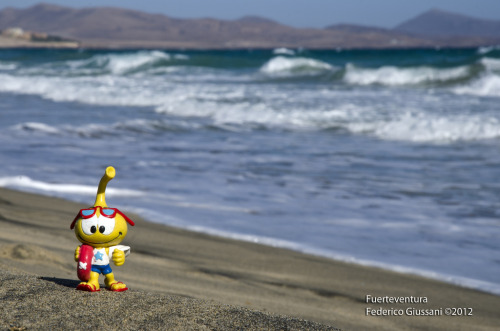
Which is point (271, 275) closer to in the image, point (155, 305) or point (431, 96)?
point (155, 305)

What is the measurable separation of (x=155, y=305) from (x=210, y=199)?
4.10 meters

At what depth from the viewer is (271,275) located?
4344 millimetres

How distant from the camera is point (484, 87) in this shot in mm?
21625

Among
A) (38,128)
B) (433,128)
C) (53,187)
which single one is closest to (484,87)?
(433,128)

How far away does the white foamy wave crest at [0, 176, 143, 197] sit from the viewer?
685cm

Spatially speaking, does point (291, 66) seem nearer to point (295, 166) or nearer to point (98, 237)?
point (295, 166)

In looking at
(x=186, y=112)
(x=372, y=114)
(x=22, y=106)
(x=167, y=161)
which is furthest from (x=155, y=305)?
(x=22, y=106)

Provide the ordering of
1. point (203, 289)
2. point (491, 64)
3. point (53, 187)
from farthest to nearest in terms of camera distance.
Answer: point (491, 64) → point (53, 187) → point (203, 289)

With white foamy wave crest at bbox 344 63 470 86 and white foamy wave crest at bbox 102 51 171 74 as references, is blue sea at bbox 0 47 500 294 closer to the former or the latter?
white foamy wave crest at bbox 344 63 470 86

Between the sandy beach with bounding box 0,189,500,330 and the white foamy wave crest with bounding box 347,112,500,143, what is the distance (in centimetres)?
759

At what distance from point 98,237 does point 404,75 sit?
24.9 m

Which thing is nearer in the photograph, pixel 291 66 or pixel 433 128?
pixel 433 128

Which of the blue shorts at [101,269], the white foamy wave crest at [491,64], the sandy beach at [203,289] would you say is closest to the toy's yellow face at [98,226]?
the blue shorts at [101,269]

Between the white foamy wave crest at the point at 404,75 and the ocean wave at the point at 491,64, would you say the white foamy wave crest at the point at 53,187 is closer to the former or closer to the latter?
the white foamy wave crest at the point at 404,75
